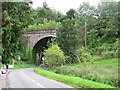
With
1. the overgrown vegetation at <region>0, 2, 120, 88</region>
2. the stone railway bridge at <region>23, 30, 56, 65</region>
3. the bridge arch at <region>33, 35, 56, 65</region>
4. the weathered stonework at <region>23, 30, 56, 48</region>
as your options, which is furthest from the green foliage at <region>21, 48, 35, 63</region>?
the bridge arch at <region>33, 35, 56, 65</region>

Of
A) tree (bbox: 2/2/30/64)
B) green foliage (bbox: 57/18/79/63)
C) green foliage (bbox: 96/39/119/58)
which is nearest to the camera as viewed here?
tree (bbox: 2/2/30/64)

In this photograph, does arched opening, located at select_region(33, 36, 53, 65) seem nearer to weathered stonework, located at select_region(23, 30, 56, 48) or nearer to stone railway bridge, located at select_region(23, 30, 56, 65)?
stone railway bridge, located at select_region(23, 30, 56, 65)

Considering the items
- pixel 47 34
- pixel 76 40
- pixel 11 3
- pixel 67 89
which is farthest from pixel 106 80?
pixel 47 34

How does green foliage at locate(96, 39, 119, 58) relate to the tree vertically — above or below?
below

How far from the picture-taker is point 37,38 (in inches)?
2692

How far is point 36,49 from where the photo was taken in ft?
242

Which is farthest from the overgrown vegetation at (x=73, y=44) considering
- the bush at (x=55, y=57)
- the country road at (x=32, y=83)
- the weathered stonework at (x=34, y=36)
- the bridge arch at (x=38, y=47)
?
the bridge arch at (x=38, y=47)

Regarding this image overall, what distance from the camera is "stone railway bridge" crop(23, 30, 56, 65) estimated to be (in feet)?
218

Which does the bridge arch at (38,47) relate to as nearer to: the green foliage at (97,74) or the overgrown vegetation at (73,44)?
the overgrown vegetation at (73,44)

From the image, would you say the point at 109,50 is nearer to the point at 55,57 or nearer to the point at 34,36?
the point at 55,57

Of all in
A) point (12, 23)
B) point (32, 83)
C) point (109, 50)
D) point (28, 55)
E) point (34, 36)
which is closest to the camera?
point (12, 23)

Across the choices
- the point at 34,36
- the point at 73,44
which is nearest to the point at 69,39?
the point at 73,44

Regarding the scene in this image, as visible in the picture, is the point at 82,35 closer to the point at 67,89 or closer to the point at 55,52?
the point at 55,52

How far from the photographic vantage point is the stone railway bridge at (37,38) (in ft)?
218
